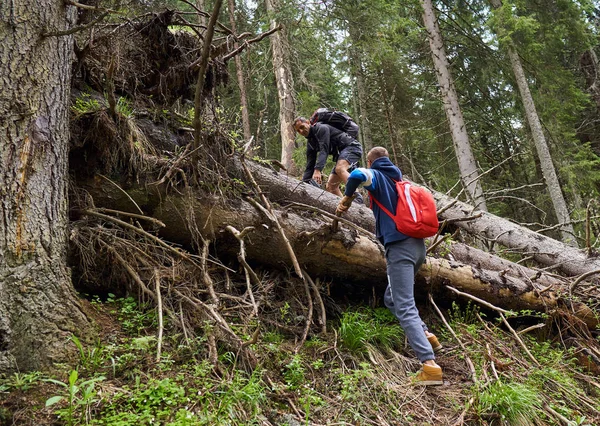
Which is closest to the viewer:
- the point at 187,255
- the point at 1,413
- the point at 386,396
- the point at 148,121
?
the point at 1,413

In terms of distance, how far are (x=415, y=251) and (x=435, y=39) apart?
10542mm

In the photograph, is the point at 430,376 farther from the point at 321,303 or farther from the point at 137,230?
the point at 137,230

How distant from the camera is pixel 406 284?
4027mm

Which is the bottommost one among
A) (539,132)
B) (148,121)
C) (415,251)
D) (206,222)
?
(415,251)

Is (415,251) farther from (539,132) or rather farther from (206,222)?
(539,132)

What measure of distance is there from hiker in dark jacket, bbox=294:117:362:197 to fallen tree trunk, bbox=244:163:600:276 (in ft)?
2.10

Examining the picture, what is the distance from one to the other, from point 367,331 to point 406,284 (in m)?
0.70

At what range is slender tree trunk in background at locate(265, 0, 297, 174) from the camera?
36.1 feet

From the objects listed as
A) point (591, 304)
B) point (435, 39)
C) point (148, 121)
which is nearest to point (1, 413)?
point (148, 121)

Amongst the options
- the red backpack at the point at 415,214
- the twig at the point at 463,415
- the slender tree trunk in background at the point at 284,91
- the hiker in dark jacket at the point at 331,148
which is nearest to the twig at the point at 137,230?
the red backpack at the point at 415,214

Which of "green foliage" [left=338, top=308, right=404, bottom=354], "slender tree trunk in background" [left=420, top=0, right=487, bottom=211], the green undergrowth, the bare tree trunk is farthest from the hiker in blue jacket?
the bare tree trunk

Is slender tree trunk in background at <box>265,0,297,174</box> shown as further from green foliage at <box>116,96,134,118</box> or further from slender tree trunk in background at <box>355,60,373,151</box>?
green foliage at <box>116,96,134,118</box>

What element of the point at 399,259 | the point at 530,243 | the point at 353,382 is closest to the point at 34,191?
the point at 353,382

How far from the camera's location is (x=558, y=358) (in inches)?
175
